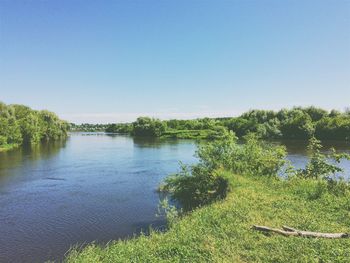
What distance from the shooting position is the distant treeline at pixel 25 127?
59375 millimetres

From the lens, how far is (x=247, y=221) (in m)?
10.6

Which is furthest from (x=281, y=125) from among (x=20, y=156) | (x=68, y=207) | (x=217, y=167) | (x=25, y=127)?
(x=68, y=207)

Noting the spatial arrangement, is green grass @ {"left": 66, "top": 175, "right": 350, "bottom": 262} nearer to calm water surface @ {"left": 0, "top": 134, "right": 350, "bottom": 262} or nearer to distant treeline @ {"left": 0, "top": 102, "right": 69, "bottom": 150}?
calm water surface @ {"left": 0, "top": 134, "right": 350, "bottom": 262}

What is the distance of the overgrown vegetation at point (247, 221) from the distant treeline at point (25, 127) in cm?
5037

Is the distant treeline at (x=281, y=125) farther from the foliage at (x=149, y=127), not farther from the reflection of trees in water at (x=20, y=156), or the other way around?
the reflection of trees in water at (x=20, y=156)

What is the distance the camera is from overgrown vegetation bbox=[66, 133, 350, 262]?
8117 mm

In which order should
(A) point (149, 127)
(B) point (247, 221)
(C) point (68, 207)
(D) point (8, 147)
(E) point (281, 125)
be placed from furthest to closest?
(A) point (149, 127)
(E) point (281, 125)
(D) point (8, 147)
(C) point (68, 207)
(B) point (247, 221)

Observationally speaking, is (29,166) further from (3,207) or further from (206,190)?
(206,190)

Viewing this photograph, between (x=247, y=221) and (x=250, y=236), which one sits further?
(x=247, y=221)

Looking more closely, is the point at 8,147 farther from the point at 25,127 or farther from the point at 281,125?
the point at 281,125

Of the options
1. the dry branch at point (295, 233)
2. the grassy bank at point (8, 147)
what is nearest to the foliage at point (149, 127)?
the grassy bank at point (8, 147)

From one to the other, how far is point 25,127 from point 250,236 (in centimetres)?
6938

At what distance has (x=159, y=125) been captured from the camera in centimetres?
10519

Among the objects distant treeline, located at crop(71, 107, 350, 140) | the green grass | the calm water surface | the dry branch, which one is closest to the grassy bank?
the calm water surface
